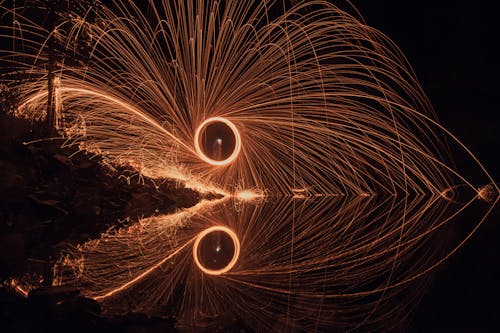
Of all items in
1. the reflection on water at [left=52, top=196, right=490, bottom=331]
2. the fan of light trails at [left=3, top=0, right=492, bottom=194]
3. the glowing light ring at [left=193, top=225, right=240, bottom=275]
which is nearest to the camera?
the reflection on water at [left=52, top=196, right=490, bottom=331]

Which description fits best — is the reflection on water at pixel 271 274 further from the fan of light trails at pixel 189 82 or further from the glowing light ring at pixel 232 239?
the fan of light trails at pixel 189 82

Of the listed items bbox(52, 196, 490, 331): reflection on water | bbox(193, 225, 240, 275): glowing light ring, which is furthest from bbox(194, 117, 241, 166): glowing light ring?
bbox(193, 225, 240, 275): glowing light ring

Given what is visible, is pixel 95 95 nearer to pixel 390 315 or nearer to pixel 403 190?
pixel 390 315

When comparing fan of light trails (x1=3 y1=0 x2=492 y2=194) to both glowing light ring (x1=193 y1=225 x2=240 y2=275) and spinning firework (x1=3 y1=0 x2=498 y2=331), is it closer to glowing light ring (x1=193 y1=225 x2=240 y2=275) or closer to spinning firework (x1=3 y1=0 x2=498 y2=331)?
spinning firework (x1=3 y1=0 x2=498 y2=331)

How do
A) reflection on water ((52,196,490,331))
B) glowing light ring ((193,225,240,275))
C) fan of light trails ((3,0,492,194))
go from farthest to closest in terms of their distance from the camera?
fan of light trails ((3,0,492,194))
glowing light ring ((193,225,240,275))
reflection on water ((52,196,490,331))

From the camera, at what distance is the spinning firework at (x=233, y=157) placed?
3371mm

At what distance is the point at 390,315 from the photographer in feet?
9.43

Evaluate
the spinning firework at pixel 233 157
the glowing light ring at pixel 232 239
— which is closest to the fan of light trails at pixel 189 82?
the spinning firework at pixel 233 157

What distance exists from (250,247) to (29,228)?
308 centimetres

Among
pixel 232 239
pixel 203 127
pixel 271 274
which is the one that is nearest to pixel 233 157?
pixel 203 127

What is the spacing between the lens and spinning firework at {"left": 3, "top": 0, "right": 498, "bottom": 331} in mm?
3371

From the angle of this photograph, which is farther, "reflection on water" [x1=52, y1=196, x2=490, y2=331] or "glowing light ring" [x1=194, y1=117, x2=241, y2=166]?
"glowing light ring" [x1=194, y1=117, x2=241, y2=166]

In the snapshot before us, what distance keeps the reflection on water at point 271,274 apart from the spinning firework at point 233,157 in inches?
0.8

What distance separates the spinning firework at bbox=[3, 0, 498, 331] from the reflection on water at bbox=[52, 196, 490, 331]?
20 mm
